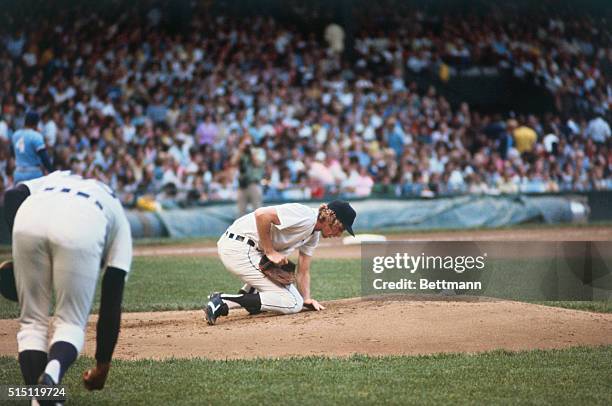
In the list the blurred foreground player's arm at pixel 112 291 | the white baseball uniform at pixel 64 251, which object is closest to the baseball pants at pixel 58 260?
the white baseball uniform at pixel 64 251

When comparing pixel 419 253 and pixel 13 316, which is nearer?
pixel 13 316

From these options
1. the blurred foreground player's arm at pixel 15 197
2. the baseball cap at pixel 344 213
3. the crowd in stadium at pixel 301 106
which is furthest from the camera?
the crowd in stadium at pixel 301 106

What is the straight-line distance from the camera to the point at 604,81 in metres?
23.0

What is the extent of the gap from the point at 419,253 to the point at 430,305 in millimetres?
2605

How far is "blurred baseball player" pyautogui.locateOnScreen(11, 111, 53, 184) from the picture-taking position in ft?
38.9

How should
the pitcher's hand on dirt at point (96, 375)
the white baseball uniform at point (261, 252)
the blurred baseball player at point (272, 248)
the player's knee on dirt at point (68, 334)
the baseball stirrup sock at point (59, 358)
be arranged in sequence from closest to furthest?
the baseball stirrup sock at point (59, 358)
the player's knee on dirt at point (68, 334)
the pitcher's hand on dirt at point (96, 375)
the blurred baseball player at point (272, 248)
the white baseball uniform at point (261, 252)

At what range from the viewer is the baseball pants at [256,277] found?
28.8ft

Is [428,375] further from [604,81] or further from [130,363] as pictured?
[604,81]

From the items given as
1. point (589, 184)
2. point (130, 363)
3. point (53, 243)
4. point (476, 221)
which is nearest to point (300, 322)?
point (130, 363)

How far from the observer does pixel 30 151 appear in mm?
12211

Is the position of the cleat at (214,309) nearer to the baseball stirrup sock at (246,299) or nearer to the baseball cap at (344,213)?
the baseball stirrup sock at (246,299)

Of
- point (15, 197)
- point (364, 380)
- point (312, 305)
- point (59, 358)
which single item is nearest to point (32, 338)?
point (59, 358)

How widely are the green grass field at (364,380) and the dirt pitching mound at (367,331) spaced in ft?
1.36

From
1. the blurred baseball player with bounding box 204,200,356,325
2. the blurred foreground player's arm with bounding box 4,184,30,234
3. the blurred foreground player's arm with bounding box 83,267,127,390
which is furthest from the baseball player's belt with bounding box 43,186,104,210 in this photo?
the blurred baseball player with bounding box 204,200,356,325
